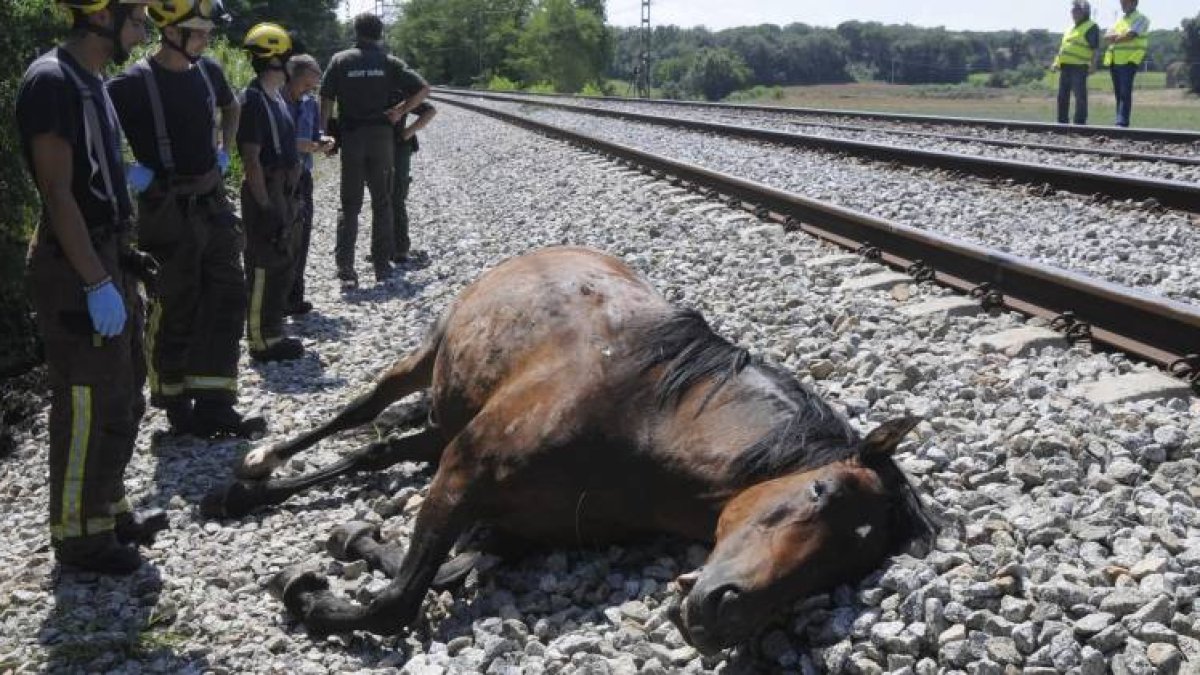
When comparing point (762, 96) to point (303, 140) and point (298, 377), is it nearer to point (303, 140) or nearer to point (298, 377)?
point (303, 140)

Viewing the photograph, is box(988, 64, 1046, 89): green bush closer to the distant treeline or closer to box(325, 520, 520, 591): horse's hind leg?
the distant treeline

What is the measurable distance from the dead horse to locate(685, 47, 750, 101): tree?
68103 millimetres

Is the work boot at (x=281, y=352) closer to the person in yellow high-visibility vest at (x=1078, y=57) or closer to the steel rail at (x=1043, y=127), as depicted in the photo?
the steel rail at (x=1043, y=127)

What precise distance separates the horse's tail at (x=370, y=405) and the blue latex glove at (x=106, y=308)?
3.43ft

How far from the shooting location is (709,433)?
337 centimetres

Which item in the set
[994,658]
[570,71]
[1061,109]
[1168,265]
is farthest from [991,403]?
[570,71]

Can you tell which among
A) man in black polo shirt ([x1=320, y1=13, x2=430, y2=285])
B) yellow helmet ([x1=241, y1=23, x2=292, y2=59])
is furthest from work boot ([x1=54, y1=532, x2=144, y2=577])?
man in black polo shirt ([x1=320, y1=13, x2=430, y2=285])

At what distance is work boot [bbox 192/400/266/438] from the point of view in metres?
5.79

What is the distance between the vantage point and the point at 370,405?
5.21 m

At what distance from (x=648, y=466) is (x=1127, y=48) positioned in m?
16.8

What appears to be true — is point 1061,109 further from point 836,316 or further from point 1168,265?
point 836,316

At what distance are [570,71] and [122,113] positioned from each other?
82.2m

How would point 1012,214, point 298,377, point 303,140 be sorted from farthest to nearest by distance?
point 303,140 → point 1012,214 → point 298,377

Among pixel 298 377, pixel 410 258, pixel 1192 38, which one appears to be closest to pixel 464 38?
pixel 1192 38
